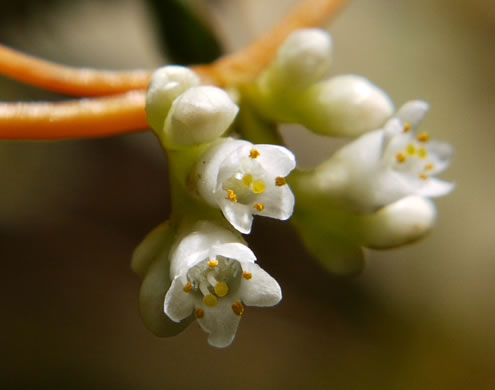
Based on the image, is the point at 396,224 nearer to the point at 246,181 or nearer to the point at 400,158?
the point at 400,158

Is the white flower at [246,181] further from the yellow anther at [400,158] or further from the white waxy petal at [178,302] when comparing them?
the yellow anther at [400,158]

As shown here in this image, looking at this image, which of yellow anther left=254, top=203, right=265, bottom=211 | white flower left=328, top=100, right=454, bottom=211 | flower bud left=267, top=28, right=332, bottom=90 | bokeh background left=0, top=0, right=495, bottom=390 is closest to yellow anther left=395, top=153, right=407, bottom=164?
white flower left=328, top=100, right=454, bottom=211

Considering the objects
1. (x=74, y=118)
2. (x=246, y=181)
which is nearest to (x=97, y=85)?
(x=74, y=118)

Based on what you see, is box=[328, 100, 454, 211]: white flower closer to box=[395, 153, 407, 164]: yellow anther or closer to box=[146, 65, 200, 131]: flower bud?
box=[395, 153, 407, 164]: yellow anther

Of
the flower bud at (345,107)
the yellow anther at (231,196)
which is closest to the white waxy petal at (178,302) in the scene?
the yellow anther at (231,196)

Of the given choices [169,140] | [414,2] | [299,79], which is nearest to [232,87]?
[299,79]
